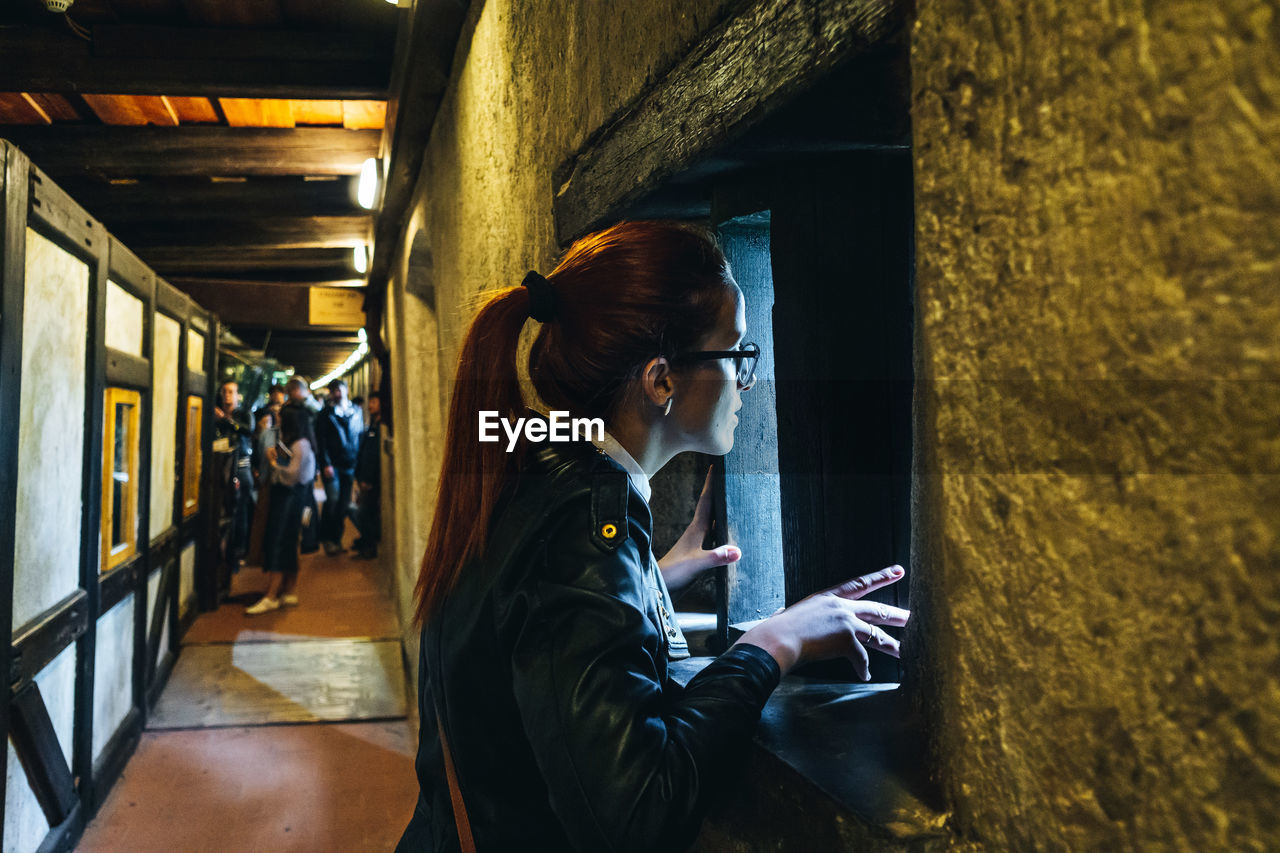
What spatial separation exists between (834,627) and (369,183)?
4.85 meters

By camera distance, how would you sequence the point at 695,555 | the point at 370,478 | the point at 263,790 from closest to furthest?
the point at 695,555 < the point at 263,790 < the point at 370,478

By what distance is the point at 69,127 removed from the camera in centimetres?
498

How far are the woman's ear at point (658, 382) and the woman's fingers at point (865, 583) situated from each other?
0.39 metres

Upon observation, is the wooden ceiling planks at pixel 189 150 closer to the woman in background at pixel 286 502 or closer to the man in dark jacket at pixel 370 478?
the woman in background at pixel 286 502

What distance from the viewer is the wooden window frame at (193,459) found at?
19.6 feet

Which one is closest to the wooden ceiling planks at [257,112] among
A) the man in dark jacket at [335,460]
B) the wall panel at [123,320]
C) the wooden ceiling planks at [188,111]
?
the wooden ceiling planks at [188,111]

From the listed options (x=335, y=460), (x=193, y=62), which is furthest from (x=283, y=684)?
(x=335, y=460)

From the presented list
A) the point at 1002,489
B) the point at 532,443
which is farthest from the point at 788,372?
the point at 1002,489

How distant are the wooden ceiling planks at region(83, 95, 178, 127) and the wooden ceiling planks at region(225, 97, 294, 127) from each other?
13.7 inches

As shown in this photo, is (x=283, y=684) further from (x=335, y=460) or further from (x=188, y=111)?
(x=335, y=460)

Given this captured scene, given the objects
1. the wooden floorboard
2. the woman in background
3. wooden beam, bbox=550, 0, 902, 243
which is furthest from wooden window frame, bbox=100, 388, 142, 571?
wooden beam, bbox=550, 0, 902, 243

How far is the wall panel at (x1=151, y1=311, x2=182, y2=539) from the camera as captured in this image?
486 centimetres

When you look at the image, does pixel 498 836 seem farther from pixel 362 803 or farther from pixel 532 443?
pixel 362 803

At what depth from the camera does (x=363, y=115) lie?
5219mm
